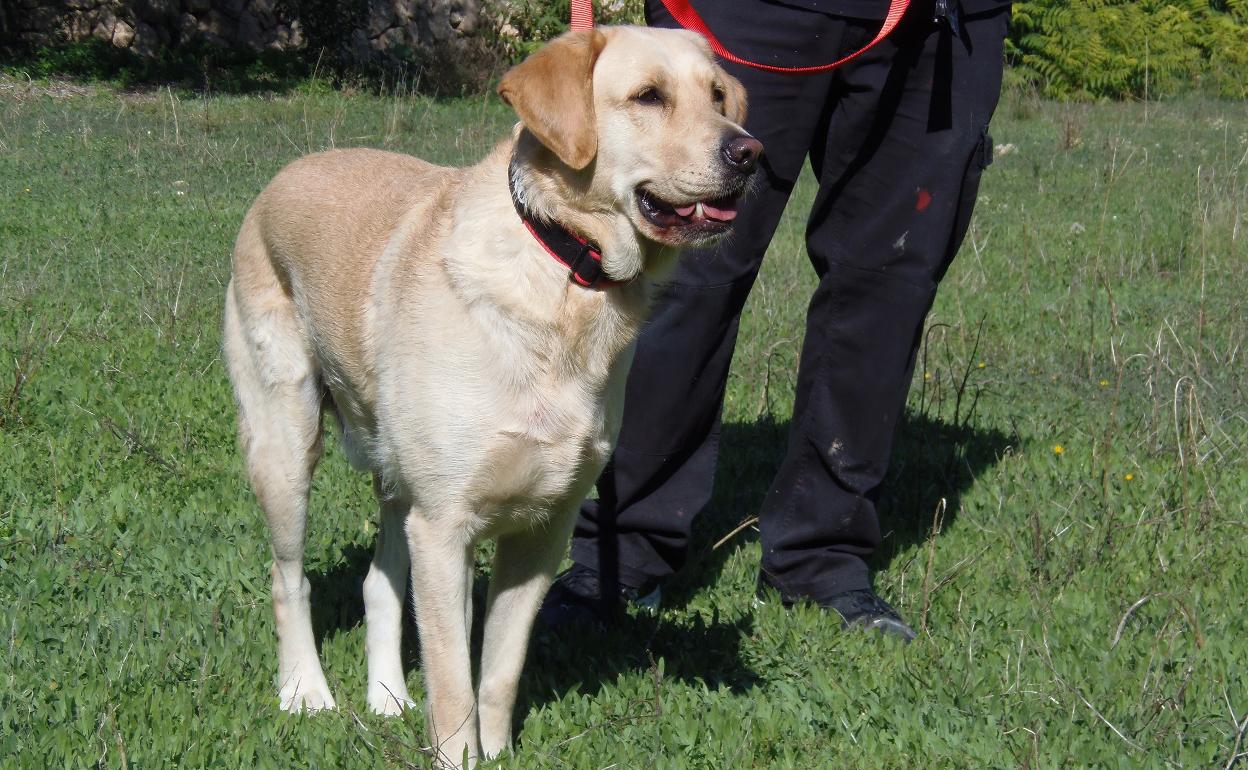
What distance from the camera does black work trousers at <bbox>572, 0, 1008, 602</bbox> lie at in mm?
3779

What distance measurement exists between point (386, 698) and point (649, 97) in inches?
70.0

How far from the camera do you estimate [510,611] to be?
325cm

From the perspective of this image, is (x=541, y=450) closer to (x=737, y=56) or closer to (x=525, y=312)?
(x=525, y=312)

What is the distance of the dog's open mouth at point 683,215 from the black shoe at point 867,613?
1.50m

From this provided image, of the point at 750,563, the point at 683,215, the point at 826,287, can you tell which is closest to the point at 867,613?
the point at 750,563

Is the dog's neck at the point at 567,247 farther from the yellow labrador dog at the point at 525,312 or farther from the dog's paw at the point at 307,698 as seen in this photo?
the dog's paw at the point at 307,698

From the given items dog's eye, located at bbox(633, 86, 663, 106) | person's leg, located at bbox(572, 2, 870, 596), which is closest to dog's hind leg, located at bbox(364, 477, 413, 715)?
person's leg, located at bbox(572, 2, 870, 596)

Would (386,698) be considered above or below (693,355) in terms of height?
below

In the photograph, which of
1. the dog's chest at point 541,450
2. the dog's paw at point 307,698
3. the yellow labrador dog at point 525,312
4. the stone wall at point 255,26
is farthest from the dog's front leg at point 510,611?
the stone wall at point 255,26

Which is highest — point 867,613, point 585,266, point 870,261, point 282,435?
point 585,266

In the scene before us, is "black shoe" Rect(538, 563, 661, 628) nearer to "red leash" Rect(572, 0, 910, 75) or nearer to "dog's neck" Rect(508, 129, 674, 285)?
"dog's neck" Rect(508, 129, 674, 285)

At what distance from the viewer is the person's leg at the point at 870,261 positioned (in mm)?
3887

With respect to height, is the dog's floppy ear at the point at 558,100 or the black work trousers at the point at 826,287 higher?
the dog's floppy ear at the point at 558,100

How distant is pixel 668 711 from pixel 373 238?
148 cm
